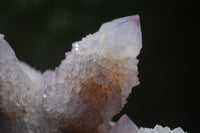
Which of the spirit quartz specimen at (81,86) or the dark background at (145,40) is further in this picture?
the dark background at (145,40)

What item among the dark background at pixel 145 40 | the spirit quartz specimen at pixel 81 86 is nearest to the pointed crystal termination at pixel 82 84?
the spirit quartz specimen at pixel 81 86

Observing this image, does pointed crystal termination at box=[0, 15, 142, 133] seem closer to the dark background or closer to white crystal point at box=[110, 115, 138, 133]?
white crystal point at box=[110, 115, 138, 133]

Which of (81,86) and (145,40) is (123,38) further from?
(145,40)

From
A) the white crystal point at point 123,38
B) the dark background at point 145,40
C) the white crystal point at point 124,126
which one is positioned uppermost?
the white crystal point at point 123,38

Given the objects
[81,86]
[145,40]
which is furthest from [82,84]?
[145,40]

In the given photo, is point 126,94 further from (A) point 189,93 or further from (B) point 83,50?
(A) point 189,93

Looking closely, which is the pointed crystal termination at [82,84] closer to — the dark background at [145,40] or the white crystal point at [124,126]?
the white crystal point at [124,126]

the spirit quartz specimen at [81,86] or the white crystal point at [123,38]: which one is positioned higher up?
the white crystal point at [123,38]
